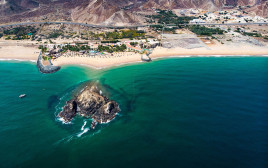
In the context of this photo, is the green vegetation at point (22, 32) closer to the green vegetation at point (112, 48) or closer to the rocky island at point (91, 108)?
the green vegetation at point (112, 48)

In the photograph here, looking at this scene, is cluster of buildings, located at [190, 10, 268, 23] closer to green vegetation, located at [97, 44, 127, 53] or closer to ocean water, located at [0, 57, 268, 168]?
green vegetation, located at [97, 44, 127, 53]

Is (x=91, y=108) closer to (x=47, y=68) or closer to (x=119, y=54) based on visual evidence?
(x=47, y=68)

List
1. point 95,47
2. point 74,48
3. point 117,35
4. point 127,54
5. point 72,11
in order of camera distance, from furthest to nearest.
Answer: point 72,11 → point 117,35 → point 95,47 → point 74,48 → point 127,54

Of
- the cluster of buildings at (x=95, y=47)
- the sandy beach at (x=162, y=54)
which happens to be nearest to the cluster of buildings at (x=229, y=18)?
the sandy beach at (x=162, y=54)

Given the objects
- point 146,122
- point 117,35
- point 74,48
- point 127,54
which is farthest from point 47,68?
point 117,35

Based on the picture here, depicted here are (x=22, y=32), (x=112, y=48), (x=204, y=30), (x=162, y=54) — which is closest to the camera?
(x=162, y=54)

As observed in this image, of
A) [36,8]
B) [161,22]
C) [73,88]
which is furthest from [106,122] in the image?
[36,8]
